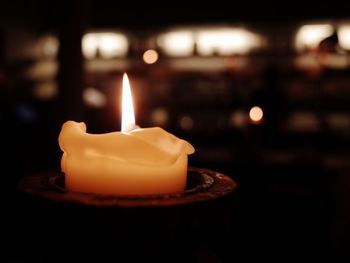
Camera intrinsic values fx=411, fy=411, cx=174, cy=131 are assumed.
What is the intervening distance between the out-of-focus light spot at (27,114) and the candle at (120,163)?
3.71 m

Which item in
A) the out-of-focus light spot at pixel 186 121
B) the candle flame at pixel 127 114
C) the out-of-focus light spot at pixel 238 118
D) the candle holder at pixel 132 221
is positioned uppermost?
the candle flame at pixel 127 114

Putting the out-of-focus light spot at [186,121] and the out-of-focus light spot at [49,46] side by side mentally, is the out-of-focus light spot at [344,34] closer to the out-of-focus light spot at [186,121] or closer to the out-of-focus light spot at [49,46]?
the out-of-focus light spot at [186,121]

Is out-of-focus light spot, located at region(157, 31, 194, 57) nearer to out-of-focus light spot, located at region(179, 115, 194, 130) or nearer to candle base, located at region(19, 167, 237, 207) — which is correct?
out-of-focus light spot, located at region(179, 115, 194, 130)

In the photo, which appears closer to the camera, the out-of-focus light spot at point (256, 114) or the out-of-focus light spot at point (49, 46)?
the out-of-focus light spot at point (256, 114)

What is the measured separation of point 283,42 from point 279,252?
4.12 metres

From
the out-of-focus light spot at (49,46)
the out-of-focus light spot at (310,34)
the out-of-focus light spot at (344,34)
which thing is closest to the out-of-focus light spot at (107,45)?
the out-of-focus light spot at (49,46)

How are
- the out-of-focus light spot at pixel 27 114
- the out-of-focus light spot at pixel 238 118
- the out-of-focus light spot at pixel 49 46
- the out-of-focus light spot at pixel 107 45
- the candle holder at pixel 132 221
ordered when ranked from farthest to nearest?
the out-of-focus light spot at pixel 49 46 < the out-of-focus light spot at pixel 107 45 < the out-of-focus light spot at pixel 238 118 < the out-of-focus light spot at pixel 27 114 < the candle holder at pixel 132 221

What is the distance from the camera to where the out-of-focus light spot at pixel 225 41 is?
18.3ft

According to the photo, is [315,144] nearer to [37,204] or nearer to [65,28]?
[65,28]

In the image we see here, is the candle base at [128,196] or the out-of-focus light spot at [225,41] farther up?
the out-of-focus light spot at [225,41]

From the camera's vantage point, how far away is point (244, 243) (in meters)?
2.15

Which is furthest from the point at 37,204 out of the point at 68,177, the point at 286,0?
the point at 286,0

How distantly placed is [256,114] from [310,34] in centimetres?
254

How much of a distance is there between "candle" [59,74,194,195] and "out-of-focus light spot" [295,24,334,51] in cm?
491
